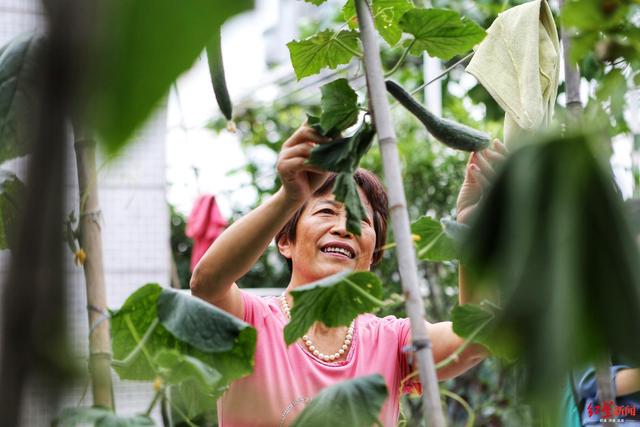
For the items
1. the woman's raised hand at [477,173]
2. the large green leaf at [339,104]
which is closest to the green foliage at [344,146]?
the large green leaf at [339,104]

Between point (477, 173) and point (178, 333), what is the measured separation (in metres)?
0.36

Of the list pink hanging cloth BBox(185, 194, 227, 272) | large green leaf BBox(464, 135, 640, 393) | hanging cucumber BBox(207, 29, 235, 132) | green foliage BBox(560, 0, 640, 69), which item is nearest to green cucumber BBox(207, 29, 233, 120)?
hanging cucumber BBox(207, 29, 235, 132)

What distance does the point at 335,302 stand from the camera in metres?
0.80

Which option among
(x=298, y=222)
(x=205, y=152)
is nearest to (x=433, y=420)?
(x=298, y=222)

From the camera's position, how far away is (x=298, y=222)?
144 cm

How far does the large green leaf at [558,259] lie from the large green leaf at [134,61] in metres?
0.14

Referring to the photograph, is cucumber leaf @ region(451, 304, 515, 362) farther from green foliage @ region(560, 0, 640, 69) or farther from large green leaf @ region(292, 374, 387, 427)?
green foliage @ region(560, 0, 640, 69)

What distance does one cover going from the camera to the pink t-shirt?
1226 mm

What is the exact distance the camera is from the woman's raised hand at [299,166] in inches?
34.2

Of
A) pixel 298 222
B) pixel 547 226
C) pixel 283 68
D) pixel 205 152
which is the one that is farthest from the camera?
pixel 283 68

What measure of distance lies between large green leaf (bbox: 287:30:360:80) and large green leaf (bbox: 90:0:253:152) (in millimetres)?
683

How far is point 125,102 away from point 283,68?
17.6 ft

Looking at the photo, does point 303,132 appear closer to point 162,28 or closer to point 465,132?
point 465,132

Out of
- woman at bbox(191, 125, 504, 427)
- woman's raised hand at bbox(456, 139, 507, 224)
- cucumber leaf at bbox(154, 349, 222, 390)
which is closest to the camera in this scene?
cucumber leaf at bbox(154, 349, 222, 390)
